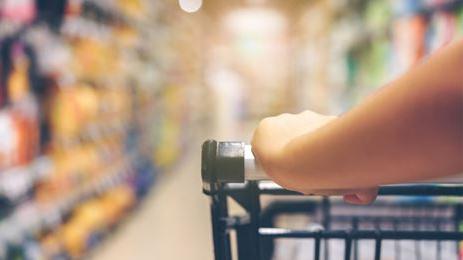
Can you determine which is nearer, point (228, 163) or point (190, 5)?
point (228, 163)

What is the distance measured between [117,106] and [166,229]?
1.03m

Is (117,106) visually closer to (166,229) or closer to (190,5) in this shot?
(166,229)

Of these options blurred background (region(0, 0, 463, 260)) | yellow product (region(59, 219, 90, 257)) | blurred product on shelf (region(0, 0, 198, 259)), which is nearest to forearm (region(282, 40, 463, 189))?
blurred background (region(0, 0, 463, 260))

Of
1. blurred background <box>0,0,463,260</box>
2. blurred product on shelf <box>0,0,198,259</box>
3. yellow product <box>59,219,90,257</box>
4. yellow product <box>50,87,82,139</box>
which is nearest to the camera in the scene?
blurred product on shelf <box>0,0,198,259</box>

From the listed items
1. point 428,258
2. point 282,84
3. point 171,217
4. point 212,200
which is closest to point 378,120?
point 212,200

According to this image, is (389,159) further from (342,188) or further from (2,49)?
(2,49)

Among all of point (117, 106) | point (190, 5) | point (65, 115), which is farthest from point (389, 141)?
point (190, 5)

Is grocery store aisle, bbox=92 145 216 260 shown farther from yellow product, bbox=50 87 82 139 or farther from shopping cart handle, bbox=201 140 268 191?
shopping cart handle, bbox=201 140 268 191

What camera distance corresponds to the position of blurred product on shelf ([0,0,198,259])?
2527mm

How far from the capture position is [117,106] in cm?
438

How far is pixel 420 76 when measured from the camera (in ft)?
1.61

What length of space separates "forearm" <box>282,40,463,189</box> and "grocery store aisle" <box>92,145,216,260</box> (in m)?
3.21

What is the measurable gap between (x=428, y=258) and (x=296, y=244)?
0.89 ft

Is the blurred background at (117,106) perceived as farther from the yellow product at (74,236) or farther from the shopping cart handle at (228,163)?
the shopping cart handle at (228,163)
